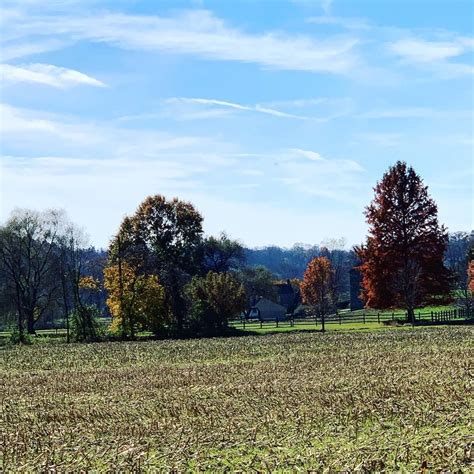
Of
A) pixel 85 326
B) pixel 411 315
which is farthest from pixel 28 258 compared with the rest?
pixel 411 315

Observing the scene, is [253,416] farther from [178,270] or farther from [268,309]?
[268,309]

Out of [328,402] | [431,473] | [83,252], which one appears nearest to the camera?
[431,473]

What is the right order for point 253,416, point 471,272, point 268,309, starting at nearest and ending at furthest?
1. point 253,416
2. point 471,272
3. point 268,309

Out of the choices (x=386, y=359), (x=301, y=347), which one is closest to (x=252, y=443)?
(x=386, y=359)

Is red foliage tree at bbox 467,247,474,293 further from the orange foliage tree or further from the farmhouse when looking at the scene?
the farmhouse

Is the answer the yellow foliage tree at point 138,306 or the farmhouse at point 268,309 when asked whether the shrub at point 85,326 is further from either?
the farmhouse at point 268,309

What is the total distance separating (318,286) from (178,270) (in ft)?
47.9

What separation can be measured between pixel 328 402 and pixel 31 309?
67.7 m

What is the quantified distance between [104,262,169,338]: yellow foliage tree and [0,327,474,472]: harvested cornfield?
33.1m

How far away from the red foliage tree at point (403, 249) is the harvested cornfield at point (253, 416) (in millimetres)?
28735

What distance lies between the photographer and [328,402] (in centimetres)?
1722

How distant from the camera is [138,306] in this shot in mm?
67000

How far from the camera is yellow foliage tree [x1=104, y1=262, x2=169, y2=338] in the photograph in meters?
66.6

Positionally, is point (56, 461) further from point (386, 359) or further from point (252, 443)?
point (386, 359)
